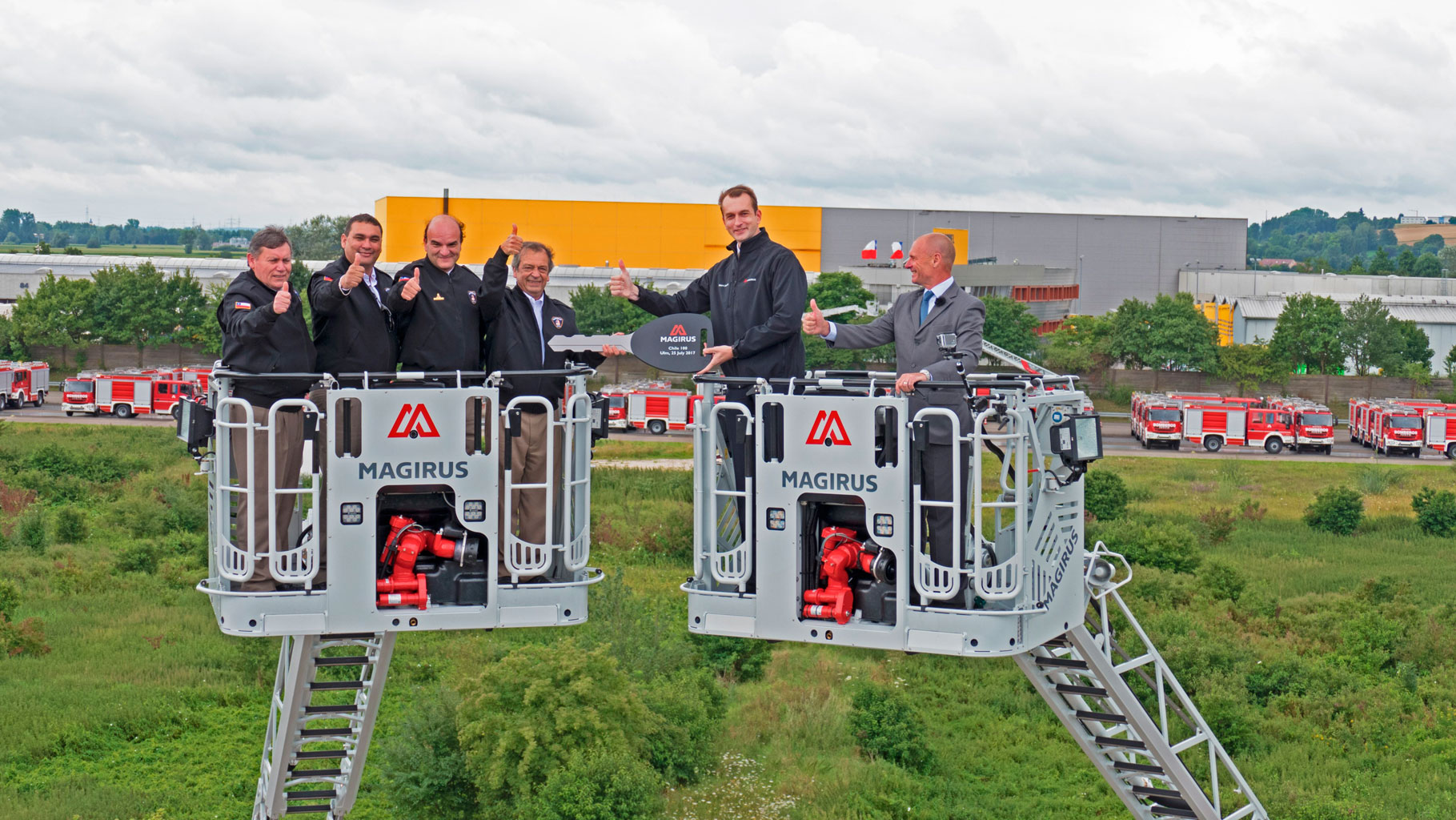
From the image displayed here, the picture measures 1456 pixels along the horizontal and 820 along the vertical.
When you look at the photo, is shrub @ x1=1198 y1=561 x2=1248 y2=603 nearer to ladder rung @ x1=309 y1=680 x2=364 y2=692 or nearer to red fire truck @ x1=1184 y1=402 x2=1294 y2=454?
ladder rung @ x1=309 y1=680 x2=364 y2=692

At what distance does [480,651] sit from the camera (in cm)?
3025

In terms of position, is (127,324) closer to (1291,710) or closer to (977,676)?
(977,676)

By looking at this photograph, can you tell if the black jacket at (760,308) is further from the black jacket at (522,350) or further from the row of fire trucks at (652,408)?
the row of fire trucks at (652,408)

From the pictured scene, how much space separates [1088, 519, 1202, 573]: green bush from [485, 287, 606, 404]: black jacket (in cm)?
2834

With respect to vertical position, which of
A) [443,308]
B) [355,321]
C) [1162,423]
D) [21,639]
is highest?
[443,308]

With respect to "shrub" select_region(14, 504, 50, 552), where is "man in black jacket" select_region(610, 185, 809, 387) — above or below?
above

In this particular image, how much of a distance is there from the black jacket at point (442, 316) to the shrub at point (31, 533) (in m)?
36.0

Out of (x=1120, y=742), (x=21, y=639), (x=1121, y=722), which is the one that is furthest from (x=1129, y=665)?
(x=21, y=639)

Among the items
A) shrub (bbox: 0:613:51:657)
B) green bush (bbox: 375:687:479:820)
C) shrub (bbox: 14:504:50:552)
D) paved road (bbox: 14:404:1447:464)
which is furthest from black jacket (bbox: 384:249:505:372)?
paved road (bbox: 14:404:1447:464)

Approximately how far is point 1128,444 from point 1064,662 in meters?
56.8

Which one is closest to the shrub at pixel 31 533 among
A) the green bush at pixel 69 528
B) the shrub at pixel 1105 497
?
the green bush at pixel 69 528

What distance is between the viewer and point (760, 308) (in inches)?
453

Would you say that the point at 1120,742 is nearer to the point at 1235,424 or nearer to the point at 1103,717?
the point at 1103,717

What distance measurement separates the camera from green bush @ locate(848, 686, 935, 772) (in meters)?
25.3
